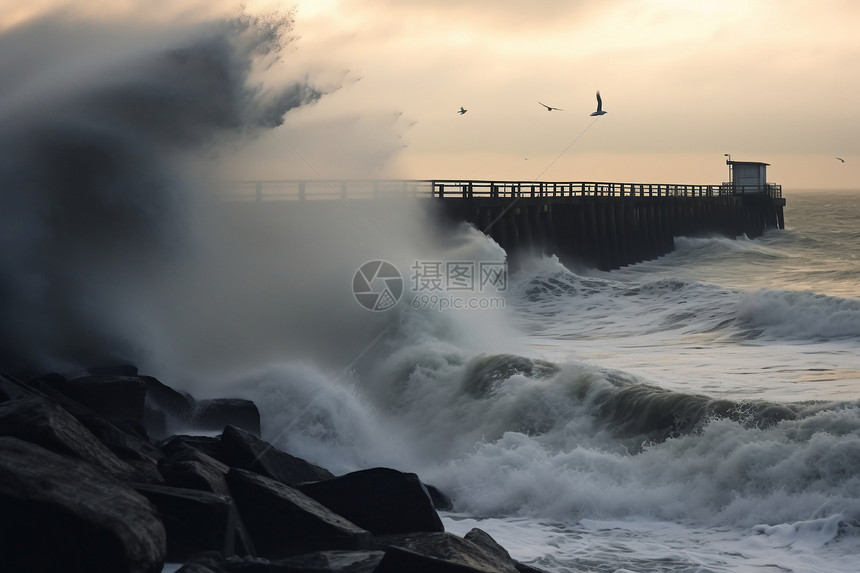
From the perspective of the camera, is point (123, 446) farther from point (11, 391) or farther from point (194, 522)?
point (194, 522)

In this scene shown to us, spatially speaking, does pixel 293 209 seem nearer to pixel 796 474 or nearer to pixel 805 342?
pixel 805 342

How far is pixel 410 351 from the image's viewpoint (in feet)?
53.0

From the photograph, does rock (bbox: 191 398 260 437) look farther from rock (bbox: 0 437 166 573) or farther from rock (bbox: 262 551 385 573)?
rock (bbox: 0 437 166 573)

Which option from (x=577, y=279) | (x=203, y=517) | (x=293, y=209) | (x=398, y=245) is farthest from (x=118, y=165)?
(x=577, y=279)

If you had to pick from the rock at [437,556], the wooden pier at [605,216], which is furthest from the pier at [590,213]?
the rock at [437,556]

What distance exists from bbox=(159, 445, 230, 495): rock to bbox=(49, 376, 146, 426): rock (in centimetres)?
252

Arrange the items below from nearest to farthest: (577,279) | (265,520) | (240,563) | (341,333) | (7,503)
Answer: (7,503)
(240,563)
(265,520)
(341,333)
(577,279)

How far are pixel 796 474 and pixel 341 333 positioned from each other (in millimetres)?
10003

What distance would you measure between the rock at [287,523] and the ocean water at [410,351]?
76.4 inches

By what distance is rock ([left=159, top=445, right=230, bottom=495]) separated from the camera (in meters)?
7.18

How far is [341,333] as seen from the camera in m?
17.8

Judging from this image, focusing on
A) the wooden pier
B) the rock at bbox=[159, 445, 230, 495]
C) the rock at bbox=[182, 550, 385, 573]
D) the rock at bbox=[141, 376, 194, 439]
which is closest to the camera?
the rock at bbox=[182, 550, 385, 573]

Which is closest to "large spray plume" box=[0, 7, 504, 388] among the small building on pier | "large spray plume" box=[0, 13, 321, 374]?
"large spray plume" box=[0, 13, 321, 374]

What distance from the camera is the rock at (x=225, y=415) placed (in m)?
11.1
